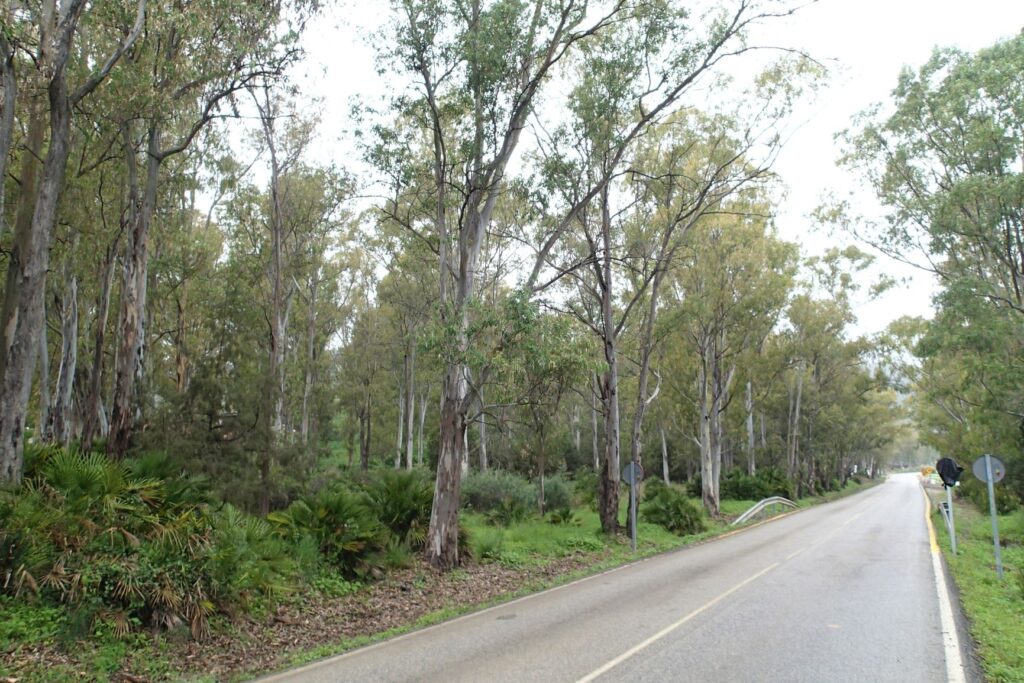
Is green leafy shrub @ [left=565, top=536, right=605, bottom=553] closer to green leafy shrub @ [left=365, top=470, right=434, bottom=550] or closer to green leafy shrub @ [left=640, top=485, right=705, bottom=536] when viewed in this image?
green leafy shrub @ [left=365, top=470, right=434, bottom=550]

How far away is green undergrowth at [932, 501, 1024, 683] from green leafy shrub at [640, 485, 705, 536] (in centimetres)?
709

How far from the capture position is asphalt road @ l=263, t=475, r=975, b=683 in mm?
6637

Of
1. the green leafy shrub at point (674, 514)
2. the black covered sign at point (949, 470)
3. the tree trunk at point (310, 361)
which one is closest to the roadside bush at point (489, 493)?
the green leafy shrub at point (674, 514)

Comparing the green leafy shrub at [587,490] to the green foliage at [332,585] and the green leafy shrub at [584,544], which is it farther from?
the green foliage at [332,585]

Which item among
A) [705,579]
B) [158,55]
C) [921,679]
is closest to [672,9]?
[158,55]

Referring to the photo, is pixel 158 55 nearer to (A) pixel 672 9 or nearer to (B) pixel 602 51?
(B) pixel 602 51

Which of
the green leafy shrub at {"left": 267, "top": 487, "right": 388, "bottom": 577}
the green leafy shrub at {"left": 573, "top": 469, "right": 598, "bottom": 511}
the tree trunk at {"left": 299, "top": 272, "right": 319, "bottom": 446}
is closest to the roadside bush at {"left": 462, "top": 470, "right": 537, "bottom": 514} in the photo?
the green leafy shrub at {"left": 573, "top": 469, "right": 598, "bottom": 511}

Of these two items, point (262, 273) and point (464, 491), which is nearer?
point (464, 491)

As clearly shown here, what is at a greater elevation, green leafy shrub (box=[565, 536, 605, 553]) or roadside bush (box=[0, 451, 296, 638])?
roadside bush (box=[0, 451, 296, 638])

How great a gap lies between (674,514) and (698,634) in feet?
46.6

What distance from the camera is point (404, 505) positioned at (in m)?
13.4

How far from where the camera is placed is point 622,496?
3300 cm

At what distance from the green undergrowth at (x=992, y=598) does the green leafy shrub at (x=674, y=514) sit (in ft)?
23.3

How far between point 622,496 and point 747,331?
11.1m
